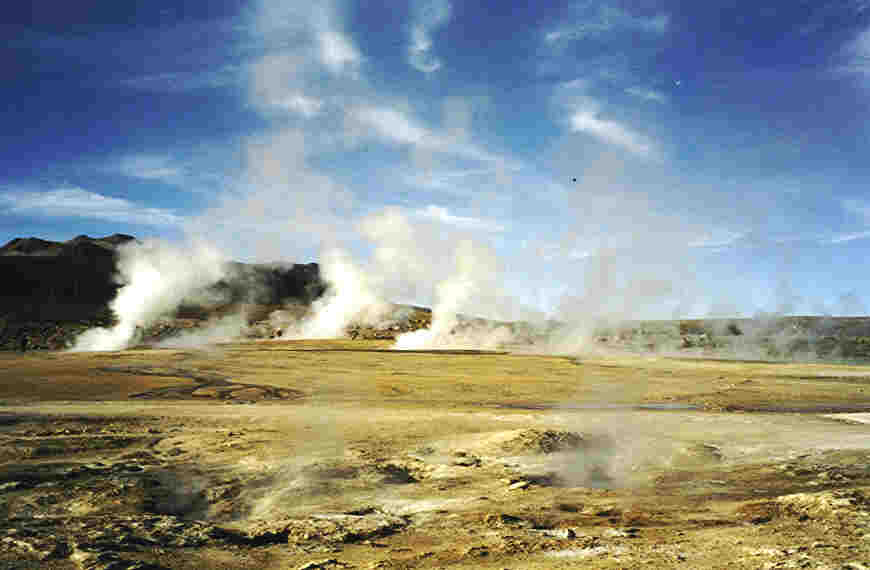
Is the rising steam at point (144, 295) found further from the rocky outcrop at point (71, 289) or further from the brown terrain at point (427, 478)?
the brown terrain at point (427, 478)

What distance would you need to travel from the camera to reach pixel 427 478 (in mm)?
14258

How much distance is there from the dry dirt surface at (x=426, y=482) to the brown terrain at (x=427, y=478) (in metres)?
Answer: 0.06

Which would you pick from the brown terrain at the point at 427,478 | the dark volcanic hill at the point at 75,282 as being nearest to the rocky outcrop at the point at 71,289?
the dark volcanic hill at the point at 75,282

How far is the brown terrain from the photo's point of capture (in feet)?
29.5

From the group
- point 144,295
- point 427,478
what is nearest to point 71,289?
point 144,295

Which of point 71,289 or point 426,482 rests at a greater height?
point 71,289

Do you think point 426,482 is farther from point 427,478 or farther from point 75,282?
point 75,282

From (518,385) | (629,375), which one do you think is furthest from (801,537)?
(629,375)

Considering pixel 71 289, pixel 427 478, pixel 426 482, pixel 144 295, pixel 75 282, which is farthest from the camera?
pixel 75 282

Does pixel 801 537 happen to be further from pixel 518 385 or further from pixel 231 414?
pixel 518 385

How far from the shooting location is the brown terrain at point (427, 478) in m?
9.00

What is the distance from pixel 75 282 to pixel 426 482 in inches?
6082

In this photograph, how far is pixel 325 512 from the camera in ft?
37.4

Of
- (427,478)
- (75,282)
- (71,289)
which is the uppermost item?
(75,282)
